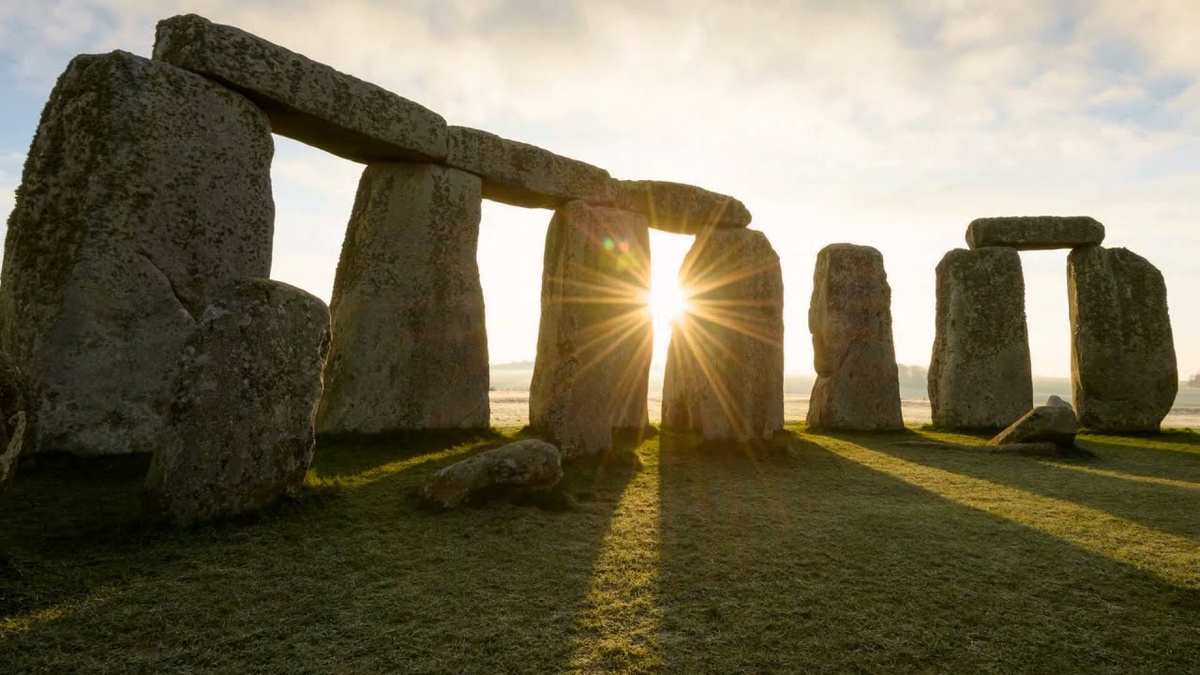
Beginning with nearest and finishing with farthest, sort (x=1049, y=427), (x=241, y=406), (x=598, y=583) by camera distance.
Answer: (x=598, y=583)
(x=241, y=406)
(x=1049, y=427)

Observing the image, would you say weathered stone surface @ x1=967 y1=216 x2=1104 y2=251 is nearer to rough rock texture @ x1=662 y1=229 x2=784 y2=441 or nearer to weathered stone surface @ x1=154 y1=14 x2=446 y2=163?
rough rock texture @ x1=662 y1=229 x2=784 y2=441

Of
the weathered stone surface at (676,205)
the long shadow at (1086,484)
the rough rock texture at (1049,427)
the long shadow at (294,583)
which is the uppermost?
the weathered stone surface at (676,205)

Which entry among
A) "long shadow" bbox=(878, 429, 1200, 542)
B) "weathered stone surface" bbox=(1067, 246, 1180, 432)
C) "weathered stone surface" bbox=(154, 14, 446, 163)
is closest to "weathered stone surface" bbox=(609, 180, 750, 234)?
"weathered stone surface" bbox=(154, 14, 446, 163)

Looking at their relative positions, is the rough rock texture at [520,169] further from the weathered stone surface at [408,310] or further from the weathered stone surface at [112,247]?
the weathered stone surface at [112,247]

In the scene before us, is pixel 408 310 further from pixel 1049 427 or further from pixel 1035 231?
pixel 1035 231

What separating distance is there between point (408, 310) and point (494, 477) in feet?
11.4

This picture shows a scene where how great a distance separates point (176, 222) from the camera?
19.2 ft

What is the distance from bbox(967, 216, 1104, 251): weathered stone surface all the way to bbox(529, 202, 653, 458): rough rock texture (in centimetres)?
725

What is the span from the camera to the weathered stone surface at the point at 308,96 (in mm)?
6086

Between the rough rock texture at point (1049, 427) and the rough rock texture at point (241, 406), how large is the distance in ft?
28.0

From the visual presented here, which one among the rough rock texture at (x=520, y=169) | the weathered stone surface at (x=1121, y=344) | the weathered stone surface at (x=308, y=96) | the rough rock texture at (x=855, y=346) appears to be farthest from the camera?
the weathered stone surface at (x=1121, y=344)

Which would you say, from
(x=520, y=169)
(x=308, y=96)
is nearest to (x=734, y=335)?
(x=520, y=169)

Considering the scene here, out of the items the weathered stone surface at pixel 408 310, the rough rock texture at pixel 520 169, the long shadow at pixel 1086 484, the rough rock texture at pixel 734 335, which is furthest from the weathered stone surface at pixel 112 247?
the long shadow at pixel 1086 484

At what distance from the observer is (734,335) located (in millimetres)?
8992
